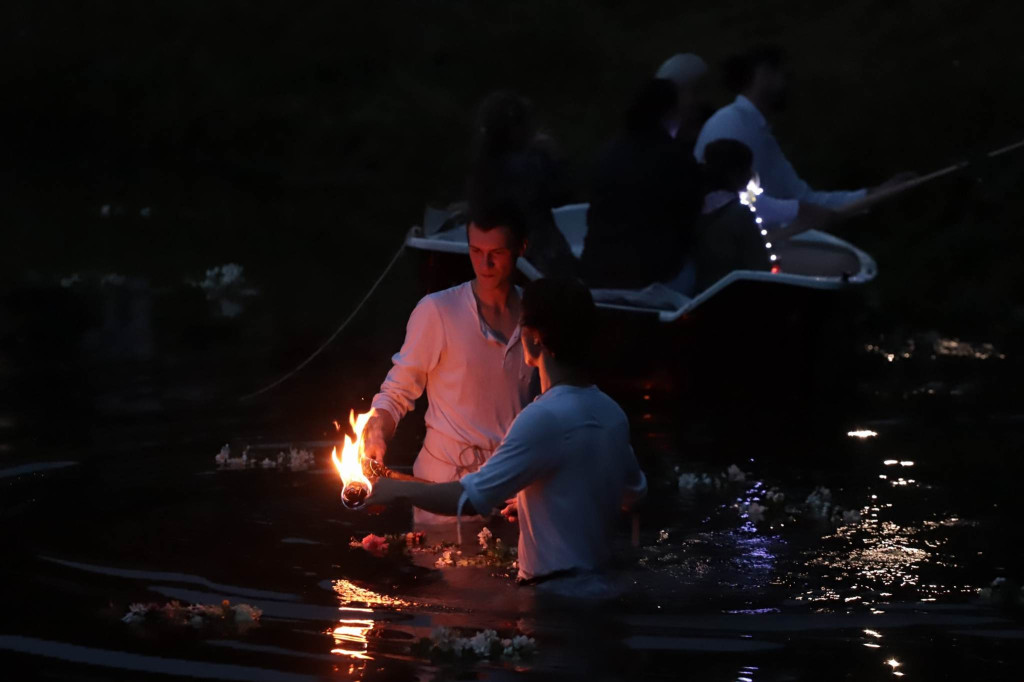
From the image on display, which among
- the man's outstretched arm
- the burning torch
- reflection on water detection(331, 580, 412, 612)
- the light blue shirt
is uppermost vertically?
the light blue shirt

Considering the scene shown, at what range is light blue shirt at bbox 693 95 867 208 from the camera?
15.0 metres

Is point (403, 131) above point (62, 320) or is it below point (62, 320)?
above

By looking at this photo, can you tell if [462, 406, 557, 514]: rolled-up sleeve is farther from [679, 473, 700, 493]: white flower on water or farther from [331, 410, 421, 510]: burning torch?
[679, 473, 700, 493]: white flower on water

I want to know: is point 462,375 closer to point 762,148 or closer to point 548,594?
point 548,594

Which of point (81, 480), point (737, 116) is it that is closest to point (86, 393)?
point (81, 480)

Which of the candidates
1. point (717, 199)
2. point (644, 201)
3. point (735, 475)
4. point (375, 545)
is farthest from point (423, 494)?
point (717, 199)

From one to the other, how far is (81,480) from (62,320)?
318 inches

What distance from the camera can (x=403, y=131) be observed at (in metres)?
34.6

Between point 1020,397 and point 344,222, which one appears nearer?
Result: point 1020,397

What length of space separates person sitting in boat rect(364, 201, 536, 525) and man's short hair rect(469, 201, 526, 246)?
269 millimetres

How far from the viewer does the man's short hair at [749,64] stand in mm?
15180

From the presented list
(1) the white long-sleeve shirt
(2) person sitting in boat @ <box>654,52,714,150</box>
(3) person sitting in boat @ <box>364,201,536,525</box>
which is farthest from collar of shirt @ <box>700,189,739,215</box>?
(1) the white long-sleeve shirt

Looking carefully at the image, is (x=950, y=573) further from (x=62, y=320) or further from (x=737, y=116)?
(x=62, y=320)

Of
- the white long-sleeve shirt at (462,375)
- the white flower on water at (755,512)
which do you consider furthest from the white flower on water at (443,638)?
the white flower on water at (755,512)
